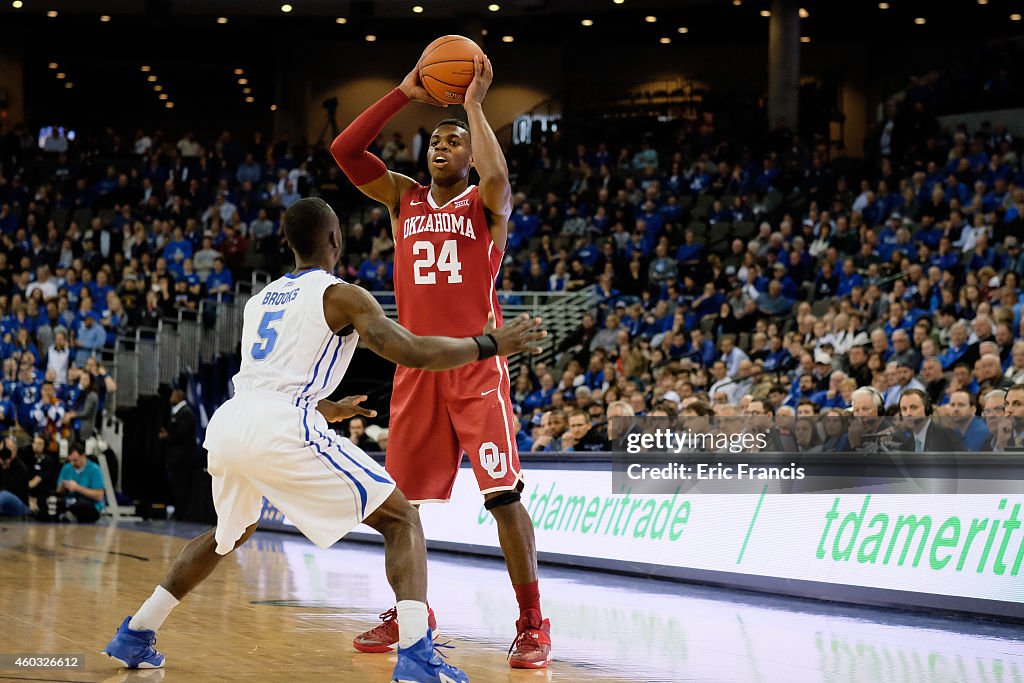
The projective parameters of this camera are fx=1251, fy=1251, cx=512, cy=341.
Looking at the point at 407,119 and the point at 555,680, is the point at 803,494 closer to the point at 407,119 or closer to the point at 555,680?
the point at 555,680

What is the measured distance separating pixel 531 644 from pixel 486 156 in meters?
2.03

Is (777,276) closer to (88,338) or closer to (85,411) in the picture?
(85,411)

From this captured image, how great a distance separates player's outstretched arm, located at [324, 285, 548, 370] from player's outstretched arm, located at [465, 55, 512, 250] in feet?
3.29

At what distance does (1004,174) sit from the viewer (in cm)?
1628

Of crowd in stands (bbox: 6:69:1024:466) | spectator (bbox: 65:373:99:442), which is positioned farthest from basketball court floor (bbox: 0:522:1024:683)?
spectator (bbox: 65:373:99:442)

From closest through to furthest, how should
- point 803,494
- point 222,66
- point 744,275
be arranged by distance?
1. point 803,494
2. point 744,275
3. point 222,66

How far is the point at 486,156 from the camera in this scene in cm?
528

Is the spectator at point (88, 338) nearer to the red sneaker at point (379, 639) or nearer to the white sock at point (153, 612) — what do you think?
the red sneaker at point (379, 639)

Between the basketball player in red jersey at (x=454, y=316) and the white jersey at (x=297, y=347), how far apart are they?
0.91m

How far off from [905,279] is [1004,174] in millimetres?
3567

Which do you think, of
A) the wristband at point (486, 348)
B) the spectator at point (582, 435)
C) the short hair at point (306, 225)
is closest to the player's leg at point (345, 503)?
the wristband at point (486, 348)

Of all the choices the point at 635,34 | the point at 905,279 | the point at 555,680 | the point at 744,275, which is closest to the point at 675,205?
the point at 744,275

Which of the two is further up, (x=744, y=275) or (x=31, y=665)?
(x=744, y=275)

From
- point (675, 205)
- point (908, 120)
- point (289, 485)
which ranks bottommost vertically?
point (289, 485)
